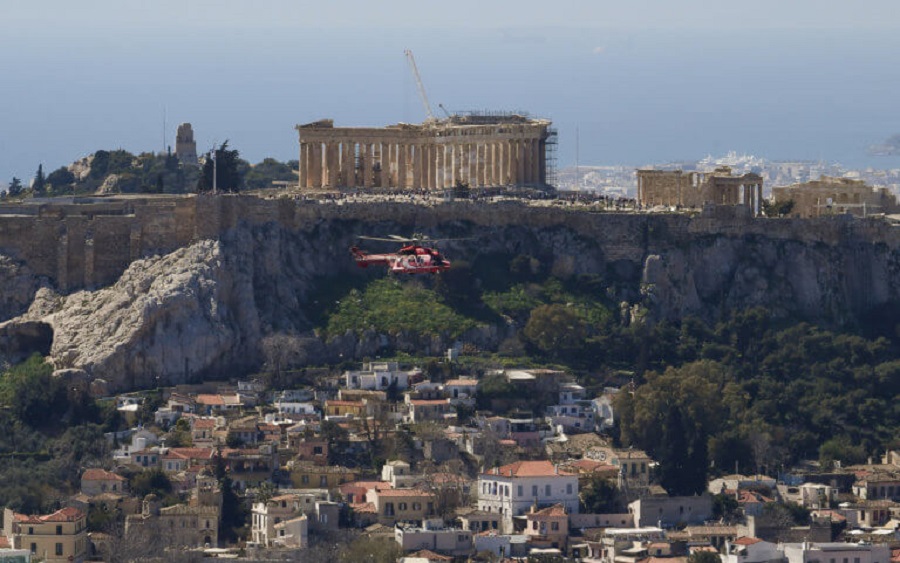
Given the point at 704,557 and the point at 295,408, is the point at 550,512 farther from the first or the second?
the point at 295,408

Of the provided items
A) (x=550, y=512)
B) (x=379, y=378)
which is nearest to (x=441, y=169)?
(x=379, y=378)

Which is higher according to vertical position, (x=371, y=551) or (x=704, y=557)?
(x=371, y=551)

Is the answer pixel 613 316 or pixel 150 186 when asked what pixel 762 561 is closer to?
pixel 613 316

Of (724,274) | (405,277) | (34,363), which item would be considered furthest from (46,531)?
(724,274)

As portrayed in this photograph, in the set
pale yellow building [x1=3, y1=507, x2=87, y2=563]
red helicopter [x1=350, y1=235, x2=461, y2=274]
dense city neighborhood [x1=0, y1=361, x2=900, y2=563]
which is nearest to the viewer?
pale yellow building [x1=3, y1=507, x2=87, y2=563]

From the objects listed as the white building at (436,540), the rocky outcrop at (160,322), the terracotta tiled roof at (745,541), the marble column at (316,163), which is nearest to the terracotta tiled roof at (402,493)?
the white building at (436,540)

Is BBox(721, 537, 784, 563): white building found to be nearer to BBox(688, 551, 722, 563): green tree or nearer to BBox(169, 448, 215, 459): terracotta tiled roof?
BBox(688, 551, 722, 563): green tree

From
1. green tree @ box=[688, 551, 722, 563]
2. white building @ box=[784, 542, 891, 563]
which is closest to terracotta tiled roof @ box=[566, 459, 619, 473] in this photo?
green tree @ box=[688, 551, 722, 563]
